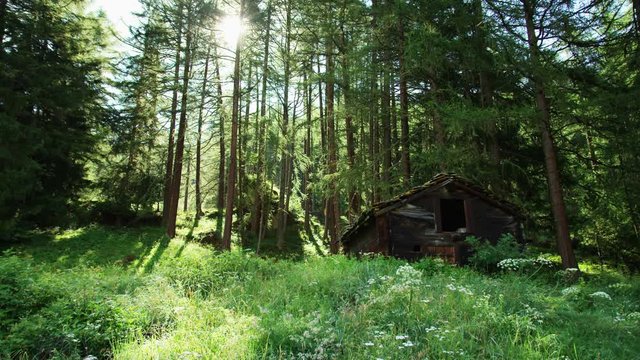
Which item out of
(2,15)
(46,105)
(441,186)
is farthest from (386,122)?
(2,15)

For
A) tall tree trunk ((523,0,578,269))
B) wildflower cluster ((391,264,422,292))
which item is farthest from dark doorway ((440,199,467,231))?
wildflower cluster ((391,264,422,292))

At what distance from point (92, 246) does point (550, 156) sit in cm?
1972

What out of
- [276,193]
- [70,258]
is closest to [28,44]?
[70,258]

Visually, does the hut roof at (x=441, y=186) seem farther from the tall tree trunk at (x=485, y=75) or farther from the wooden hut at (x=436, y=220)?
the tall tree trunk at (x=485, y=75)

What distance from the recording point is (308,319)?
17.1ft

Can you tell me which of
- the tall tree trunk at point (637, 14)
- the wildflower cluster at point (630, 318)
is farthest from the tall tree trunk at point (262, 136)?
the wildflower cluster at point (630, 318)

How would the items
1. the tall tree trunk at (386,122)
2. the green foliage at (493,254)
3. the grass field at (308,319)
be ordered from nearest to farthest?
the grass field at (308,319) < the green foliage at (493,254) < the tall tree trunk at (386,122)

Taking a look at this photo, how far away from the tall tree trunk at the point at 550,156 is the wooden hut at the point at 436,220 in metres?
1.23

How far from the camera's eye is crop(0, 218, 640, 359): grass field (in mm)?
4426

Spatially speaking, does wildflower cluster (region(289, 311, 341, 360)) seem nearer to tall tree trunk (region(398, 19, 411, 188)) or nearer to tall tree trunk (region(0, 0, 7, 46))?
tall tree trunk (region(398, 19, 411, 188))

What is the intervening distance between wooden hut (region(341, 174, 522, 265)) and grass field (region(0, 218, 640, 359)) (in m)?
4.78

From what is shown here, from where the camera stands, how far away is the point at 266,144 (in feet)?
68.5

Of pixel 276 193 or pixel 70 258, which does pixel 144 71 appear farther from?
pixel 276 193

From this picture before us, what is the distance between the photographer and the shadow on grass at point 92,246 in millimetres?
16719
